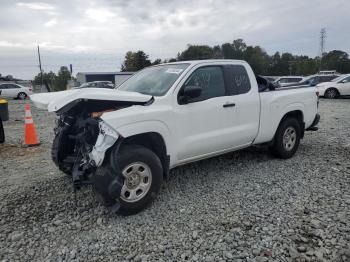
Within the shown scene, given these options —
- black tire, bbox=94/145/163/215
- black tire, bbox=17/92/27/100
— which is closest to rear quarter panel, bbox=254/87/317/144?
black tire, bbox=94/145/163/215

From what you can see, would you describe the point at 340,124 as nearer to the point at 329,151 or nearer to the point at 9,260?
the point at 329,151

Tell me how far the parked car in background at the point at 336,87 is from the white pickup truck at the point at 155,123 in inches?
603

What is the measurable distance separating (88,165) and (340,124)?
27.6 ft

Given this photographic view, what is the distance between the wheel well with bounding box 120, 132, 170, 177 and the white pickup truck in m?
0.01

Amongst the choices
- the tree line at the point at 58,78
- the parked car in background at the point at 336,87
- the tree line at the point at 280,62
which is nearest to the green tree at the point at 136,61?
the tree line at the point at 280,62

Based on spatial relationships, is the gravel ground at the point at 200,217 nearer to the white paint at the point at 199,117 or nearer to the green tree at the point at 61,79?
the white paint at the point at 199,117

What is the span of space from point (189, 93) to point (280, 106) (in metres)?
2.22

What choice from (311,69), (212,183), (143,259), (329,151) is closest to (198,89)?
(212,183)

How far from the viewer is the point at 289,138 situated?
582 cm

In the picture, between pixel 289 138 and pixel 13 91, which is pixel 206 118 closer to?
pixel 289 138

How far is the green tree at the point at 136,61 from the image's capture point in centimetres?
7162

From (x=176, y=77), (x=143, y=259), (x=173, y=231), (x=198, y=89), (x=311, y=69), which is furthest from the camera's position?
(x=311, y=69)

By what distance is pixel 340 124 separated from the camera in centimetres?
944

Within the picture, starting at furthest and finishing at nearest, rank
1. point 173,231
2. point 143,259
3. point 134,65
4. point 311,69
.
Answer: point 134,65 → point 311,69 → point 173,231 → point 143,259
